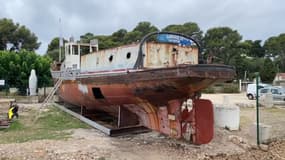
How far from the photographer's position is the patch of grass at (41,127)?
8.05m

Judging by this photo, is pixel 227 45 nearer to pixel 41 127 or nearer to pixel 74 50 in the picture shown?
pixel 74 50

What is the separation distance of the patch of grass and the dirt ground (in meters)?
0.54

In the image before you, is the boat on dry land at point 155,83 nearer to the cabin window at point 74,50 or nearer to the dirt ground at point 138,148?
the dirt ground at point 138,148

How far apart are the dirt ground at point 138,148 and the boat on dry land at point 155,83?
42 cm

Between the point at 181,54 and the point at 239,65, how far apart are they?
4353 cm

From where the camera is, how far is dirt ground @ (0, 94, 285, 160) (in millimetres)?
6430

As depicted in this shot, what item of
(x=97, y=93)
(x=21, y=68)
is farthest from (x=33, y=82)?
(x=97, y=93)

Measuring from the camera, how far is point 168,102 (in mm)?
7410

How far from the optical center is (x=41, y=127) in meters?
9.67

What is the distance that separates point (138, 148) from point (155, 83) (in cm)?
159

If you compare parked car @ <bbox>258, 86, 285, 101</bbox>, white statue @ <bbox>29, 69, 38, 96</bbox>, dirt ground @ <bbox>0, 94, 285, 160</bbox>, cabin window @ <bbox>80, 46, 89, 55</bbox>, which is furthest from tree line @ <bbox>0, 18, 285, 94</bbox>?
dirt ground @ <bbox>0, 94, 285, 160</bbox>

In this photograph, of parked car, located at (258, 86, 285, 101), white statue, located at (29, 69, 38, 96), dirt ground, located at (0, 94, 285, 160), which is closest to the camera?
dirt ground, located at (0, 94, 285, 160)

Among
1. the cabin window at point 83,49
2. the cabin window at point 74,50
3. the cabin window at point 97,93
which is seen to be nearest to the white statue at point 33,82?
the cabin window at point 83,49

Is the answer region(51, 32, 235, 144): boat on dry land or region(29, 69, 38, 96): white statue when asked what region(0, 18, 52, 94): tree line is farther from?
region(51, 32, 235, 144): boat on dry land
